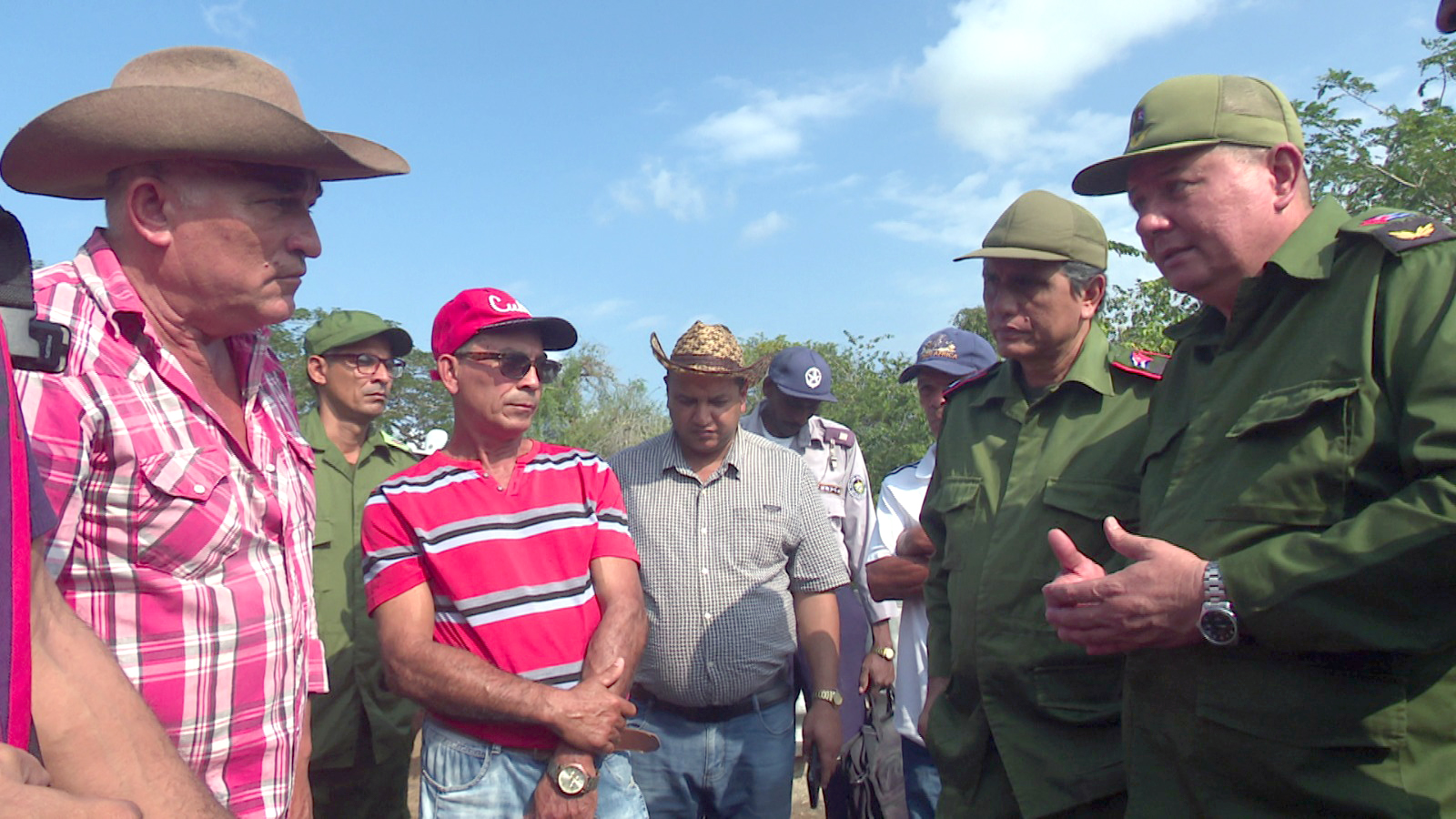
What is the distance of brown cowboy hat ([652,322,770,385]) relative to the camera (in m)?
3.96

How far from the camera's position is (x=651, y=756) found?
3.65 metres

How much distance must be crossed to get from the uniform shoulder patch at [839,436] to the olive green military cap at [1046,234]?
222cm

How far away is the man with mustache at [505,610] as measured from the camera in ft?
8.87

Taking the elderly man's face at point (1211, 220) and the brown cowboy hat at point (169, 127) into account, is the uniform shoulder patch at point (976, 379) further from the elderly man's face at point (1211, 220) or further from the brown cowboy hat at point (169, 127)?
the brown cowboy hat at point (169, 127)

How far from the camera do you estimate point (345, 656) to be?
4.30 metres

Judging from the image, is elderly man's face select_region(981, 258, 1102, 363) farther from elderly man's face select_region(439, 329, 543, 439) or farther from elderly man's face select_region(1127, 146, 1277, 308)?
elderly man's face select_region(439, 329, 543, 439)

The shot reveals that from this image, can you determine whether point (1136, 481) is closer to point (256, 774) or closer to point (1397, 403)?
point (1397, 403)

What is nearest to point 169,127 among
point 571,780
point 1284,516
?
point 571,780

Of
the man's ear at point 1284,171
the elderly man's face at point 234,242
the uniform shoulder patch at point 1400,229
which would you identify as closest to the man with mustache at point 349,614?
the elderly man's face at point 234,242

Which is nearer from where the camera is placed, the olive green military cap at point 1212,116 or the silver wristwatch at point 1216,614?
the silver wristwatch at point 1216,614

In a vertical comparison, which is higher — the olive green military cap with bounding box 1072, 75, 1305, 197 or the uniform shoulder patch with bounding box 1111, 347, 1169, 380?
the olive green military cap with bounding box 1072, 75, 1305, 197

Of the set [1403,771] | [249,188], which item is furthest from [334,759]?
[1403,771]

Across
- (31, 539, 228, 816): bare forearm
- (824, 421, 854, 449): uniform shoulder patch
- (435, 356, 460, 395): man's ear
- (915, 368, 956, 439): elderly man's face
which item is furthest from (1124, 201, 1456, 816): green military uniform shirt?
(824, 421, 854, 449): uniform shoulder patch

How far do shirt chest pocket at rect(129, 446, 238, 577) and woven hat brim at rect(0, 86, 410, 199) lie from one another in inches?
26.3
